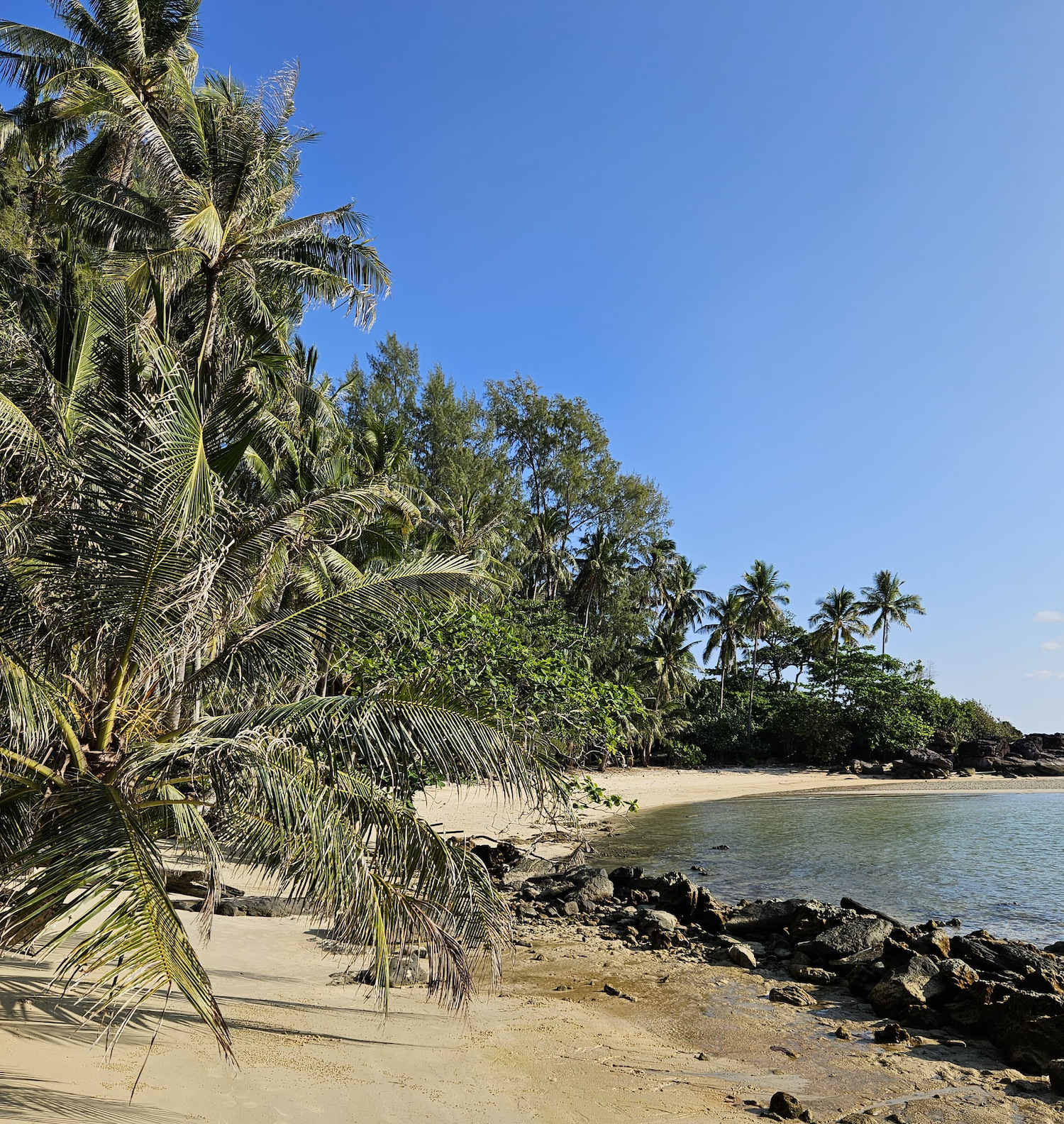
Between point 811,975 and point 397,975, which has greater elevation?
point 397,975

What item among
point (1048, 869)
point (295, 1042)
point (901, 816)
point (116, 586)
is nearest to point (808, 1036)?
point (295, 1042)

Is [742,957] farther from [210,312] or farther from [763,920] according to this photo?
[210,312]

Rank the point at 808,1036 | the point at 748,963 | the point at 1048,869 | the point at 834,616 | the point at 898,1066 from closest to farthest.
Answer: the point at 898,1066
the point at 808,1036
the point at 748,963
the point at 1048,869
the point at 834,616

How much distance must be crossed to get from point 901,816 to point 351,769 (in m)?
25.6

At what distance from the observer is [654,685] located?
4428cm

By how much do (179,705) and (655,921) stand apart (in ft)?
24.2

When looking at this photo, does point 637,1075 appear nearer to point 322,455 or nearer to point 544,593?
point 322,455

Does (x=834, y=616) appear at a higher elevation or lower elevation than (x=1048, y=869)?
higher

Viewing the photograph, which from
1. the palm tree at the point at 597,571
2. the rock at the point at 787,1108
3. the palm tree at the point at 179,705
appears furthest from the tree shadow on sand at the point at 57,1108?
the palm tree at the point at 597,571

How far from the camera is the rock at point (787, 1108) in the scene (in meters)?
5.39

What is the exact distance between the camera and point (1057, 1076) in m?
6.17

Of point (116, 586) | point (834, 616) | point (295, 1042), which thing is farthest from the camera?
point (834, 616)

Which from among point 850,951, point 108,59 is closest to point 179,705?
point 850,951

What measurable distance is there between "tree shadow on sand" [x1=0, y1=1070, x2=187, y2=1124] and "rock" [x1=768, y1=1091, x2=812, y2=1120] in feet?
12.5
